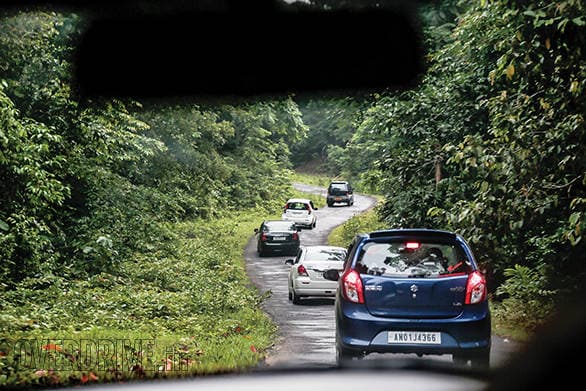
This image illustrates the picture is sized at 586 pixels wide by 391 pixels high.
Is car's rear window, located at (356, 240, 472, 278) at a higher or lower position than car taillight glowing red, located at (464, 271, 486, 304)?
higher

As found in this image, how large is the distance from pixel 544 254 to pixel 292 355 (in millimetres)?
6324

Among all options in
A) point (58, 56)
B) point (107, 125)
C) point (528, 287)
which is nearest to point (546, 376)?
point (528, 287)

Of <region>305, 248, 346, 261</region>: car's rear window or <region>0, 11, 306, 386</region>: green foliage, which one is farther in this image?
<region>305, 248, 346, 261</region>: car's rear window

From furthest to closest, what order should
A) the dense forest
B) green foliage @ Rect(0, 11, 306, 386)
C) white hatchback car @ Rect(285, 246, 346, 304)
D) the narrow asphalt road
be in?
white hatchback car @ Rect(285, 246, 346, 304) < the dense forest < green foliage @ Rect(0, 11, 306, 386) < the narrow asphalt road

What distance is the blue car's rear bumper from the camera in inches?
307

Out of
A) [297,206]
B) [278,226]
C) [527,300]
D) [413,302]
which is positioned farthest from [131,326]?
[297,206]

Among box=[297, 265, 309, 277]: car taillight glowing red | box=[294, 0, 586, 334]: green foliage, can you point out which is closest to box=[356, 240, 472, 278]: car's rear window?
box=[294, 0, 586, 334]: green foliage

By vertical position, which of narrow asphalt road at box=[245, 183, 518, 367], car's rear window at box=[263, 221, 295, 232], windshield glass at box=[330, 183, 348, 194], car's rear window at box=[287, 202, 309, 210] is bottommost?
windshield glass at box=[330, 183, 348, 194]

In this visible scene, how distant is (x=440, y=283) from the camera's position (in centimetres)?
Result: 792

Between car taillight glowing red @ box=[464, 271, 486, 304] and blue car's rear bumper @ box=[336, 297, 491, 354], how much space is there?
0.20ft

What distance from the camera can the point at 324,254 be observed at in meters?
18.2

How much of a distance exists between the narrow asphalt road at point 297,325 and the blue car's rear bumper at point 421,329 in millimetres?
317

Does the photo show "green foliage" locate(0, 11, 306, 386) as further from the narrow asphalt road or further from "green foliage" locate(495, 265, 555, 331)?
"green foliage" locate(495, 265, 555, 331)

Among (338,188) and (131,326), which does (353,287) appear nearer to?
(131,326)
